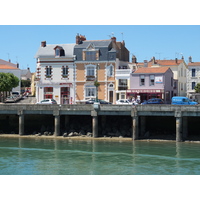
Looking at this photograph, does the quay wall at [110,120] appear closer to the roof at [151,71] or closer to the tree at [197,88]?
the roof at [151,71]

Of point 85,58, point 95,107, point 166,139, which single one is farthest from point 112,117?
point 85,58

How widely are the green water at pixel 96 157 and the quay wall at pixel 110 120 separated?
329 centimetres

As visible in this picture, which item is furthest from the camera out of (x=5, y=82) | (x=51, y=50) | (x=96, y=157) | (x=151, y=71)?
(x=5, y=82)

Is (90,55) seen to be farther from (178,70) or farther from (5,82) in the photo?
(5,82)

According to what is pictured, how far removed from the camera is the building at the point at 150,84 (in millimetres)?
66250

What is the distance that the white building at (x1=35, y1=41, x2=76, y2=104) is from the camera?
69.9 metres

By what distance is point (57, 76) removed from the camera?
69938 millimetres

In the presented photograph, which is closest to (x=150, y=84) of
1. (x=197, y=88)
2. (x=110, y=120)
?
(x=197, y=88)

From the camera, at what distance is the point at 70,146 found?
45.2 meters

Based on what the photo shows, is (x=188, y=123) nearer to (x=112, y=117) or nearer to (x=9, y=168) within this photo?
(x=112, y=117)

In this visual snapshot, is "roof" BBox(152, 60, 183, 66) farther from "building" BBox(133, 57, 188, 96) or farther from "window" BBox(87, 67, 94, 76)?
"window" BBox(87, 67, 94, 76)

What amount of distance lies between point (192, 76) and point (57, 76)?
22220mm

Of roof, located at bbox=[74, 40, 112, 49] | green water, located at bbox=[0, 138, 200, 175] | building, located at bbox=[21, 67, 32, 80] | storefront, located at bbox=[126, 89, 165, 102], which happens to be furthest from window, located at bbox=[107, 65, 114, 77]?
building, located at bbox=[21, 67, 32, 80]

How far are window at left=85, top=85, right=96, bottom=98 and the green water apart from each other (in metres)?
20.1
